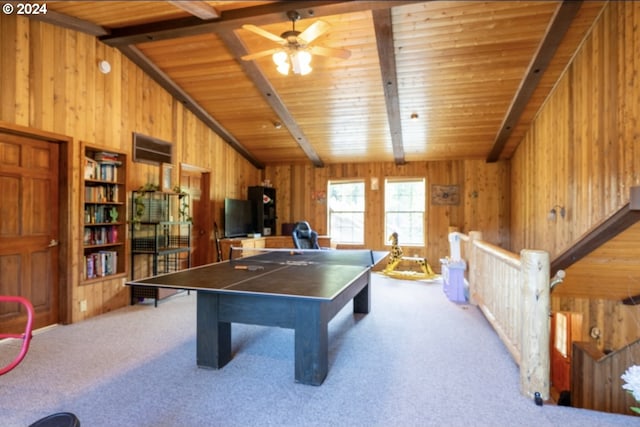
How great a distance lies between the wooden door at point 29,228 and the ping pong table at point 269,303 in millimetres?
2001

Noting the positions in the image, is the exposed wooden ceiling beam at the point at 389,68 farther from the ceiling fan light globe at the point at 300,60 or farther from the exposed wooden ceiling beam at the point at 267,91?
the exposed wooden ceiling beam at the point at 267,91

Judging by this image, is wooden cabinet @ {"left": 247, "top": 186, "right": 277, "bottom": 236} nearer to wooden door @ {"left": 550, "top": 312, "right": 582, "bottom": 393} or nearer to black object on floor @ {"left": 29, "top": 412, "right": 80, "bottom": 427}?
wooden door @ {"left": 550, "top": 312, "right": 582, "bottom": 393}

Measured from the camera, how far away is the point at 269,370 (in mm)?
2662

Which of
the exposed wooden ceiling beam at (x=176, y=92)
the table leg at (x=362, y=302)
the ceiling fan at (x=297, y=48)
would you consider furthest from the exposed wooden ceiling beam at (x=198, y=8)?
the table leg at (x=362, y=302)

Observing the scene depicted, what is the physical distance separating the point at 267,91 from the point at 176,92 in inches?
59.1

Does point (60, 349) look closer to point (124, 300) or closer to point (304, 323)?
point (124, 300)

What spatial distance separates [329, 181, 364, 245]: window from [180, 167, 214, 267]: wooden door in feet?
9.34

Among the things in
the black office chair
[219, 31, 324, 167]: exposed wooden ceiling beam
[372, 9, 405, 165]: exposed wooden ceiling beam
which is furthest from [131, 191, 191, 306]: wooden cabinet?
[372, 9, 405, 165]: exposed wooden ceiling beam

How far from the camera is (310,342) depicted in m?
2.42

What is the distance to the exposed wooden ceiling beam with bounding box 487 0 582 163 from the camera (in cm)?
339

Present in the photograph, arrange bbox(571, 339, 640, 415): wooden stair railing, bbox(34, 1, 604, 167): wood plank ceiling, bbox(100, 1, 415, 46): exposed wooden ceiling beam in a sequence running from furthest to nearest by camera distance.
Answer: bbox(34, 1, 604, 167): wood plank ceiling < bbox(100, 1, 415, 46): exposed wooden ceiling beam < bbox(571, 339, 640, 415): wooden stair railing

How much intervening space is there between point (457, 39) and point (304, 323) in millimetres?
3700

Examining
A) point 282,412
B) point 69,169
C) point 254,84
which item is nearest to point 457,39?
point 254,84

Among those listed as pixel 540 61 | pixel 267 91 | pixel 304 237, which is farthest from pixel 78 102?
pixel 540 61
